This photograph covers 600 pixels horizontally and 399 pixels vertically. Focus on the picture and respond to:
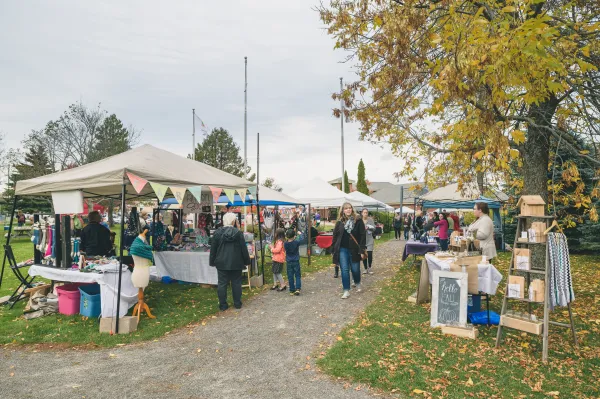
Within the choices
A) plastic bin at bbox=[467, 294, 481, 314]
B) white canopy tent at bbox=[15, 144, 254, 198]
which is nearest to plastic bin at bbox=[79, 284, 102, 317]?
white canopy tent at bbox=[15, 144, 254, 198]

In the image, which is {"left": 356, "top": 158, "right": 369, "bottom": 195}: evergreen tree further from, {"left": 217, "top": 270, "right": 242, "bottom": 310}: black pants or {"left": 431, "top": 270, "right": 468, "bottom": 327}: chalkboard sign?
{"left": 431, "top": 270, "right": 468, "bottom": 327}: chalkboard sign

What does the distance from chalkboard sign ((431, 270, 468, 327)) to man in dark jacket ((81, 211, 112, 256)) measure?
612 centimetres

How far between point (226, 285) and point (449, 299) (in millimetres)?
3845

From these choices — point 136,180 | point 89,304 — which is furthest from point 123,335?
point 136,180

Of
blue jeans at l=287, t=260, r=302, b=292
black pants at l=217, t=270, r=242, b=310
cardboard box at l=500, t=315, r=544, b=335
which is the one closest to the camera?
cardboard box at l=500, t=315, r=544, b=335

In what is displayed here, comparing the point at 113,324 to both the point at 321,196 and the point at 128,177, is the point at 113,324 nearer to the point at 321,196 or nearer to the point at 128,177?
the point at 128,177

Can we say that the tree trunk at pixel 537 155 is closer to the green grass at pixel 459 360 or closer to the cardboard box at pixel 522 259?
the green grass at pixel 459 360

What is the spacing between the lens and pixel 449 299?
5340 mm

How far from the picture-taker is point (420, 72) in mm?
6250

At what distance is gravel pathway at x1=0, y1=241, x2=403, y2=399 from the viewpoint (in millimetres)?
3730

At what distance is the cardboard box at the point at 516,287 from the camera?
182 inches

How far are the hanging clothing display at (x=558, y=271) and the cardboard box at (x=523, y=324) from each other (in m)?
0.39

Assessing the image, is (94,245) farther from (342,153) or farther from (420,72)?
(342,153)

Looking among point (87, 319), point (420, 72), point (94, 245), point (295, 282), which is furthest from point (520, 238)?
point (94, 245)
